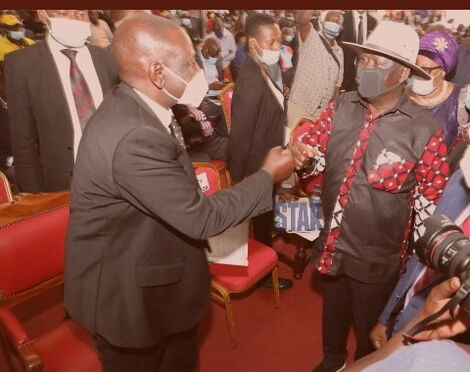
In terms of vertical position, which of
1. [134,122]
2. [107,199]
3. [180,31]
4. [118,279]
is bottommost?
[118,279]

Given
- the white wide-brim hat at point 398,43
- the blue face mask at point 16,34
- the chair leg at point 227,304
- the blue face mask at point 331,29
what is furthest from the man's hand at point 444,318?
the blue face mask at point 16,34

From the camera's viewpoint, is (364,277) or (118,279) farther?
(364,277)

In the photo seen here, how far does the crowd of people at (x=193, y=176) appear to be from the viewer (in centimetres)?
136

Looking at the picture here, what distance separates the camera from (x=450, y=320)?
124cm

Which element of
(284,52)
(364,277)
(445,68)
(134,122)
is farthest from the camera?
(284,52)

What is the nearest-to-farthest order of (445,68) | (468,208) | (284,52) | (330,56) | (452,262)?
1. (452,262)
2. (468,208)
3. (445,68)
4. (330,56)
5. (284,52)

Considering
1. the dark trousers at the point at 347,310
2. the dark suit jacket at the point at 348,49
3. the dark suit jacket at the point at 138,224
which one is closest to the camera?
the dark suit jacket at the point at 138,224

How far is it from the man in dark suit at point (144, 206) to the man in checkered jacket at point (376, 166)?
40 cm

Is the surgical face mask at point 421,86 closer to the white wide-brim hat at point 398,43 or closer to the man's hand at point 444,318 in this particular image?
the white wide-brim hat at point 398,43

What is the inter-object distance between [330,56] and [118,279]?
4244 millimetres

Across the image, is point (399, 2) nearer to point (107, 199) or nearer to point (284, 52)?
point (107, 199)

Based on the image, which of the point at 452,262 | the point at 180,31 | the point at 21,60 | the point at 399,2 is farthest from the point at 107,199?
the point at 21,60

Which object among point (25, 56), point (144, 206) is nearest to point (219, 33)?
point (25, 56)

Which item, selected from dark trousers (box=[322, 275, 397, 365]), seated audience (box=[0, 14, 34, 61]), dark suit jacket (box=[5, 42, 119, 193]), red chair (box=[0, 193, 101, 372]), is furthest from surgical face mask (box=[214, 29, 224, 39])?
dark trousers (box=[322, 275, 397, 365])
